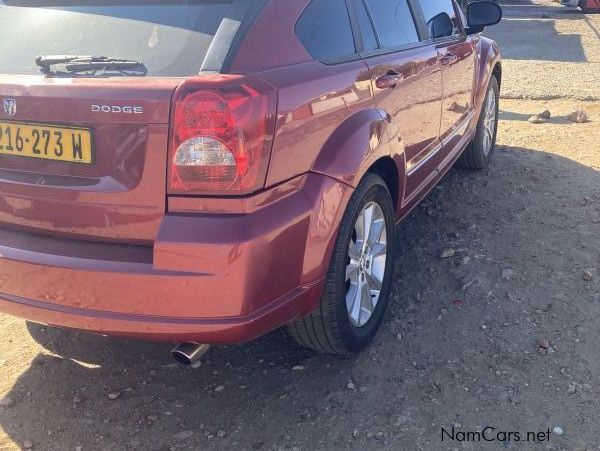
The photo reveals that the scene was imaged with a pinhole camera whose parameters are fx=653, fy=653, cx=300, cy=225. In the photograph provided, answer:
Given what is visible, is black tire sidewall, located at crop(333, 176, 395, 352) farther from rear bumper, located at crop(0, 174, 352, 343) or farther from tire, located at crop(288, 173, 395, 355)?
rear bumper, located at crop(0, 174, 352, 343)

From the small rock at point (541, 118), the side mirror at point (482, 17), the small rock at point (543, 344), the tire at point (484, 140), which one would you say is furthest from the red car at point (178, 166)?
the small rock at point (541, 118)

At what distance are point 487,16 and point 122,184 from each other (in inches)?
143

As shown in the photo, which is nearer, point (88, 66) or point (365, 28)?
point (88, 66)

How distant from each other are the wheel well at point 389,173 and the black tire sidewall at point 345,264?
0.31 ft

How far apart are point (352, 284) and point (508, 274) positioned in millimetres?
1184

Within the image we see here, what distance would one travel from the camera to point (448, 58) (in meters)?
4.19

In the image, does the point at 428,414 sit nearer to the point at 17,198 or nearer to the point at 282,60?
the point at 282,60

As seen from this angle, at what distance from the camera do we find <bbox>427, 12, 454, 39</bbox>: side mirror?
419 cm

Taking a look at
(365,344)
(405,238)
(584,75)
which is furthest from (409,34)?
(584,75)

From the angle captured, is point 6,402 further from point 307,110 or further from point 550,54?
point 550,54

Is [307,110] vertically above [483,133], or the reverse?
[307,110]

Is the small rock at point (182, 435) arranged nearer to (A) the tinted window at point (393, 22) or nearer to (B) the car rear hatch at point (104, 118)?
(B) the car rear hatch at point (104, 118)

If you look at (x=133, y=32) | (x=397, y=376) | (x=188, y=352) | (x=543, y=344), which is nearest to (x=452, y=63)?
(x=543, y=344)

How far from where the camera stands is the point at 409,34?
12.4 ft
